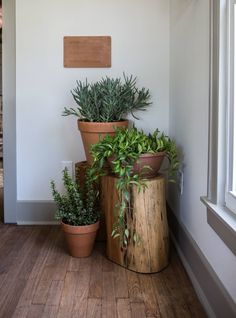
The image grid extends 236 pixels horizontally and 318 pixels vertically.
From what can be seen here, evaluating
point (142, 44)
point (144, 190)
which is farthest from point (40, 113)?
point (144, 190)

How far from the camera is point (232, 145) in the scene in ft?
4.80

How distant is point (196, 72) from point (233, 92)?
0.51m

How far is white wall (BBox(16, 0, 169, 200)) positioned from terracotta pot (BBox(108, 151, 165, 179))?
0.78 meters

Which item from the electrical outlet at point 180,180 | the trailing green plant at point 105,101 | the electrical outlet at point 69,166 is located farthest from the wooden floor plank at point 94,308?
the electrical outlet at point 69,166

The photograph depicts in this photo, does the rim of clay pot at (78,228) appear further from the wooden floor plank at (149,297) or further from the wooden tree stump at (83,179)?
the wooden floor plank at (149,297)

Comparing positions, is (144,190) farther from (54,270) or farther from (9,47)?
(9,47)

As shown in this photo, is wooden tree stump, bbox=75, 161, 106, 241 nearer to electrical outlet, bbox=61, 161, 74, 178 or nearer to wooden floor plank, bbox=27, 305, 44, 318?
electrical outlet, bbox=61, 161, 74, 178

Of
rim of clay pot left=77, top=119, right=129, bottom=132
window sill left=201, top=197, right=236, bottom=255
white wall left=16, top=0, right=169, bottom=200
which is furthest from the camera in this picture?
white wall left=16, top=0, right=169, bottom=200

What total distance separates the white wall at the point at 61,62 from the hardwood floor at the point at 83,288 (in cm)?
83

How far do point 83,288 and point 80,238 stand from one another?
396 mm

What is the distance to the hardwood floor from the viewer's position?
5.41ft

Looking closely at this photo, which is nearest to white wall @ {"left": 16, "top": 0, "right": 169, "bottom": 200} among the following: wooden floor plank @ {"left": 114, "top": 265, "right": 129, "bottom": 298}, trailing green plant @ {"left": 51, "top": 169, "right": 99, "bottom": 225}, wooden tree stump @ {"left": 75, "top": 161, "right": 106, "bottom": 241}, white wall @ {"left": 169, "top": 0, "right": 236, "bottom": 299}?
Result: white wall @ {"left": 169, "top": 0, "right": 236, "bottom": 299}

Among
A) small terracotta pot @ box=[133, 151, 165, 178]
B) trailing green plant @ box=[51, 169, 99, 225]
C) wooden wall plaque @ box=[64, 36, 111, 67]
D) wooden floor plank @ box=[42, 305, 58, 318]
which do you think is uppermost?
wooden wall plaque @ box=[64, 36, 111, 67]

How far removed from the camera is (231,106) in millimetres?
1469
